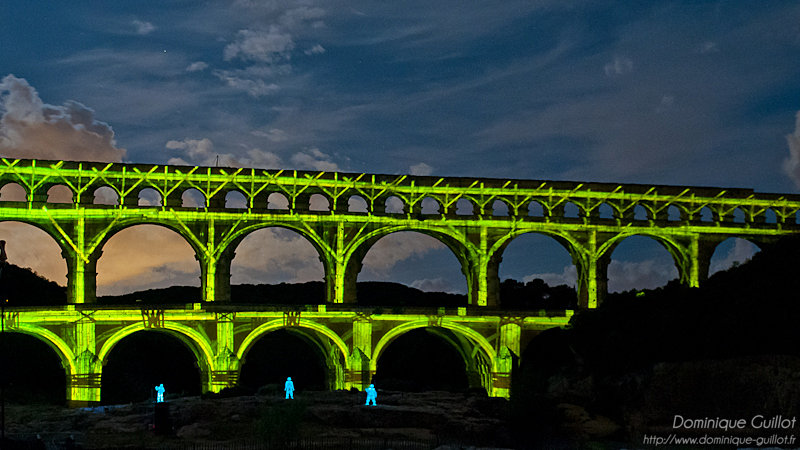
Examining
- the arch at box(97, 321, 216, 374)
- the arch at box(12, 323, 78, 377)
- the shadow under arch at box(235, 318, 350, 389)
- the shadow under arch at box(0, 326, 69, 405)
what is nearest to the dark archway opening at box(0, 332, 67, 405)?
the shadow under arch at box(0, 326, 69, 405)

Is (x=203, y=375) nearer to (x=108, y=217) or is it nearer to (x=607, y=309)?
(x=108, y=217)

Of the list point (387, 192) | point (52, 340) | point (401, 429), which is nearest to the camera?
point (401, 429)

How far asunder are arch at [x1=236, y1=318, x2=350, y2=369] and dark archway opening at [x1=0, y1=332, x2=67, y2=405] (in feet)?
69.8

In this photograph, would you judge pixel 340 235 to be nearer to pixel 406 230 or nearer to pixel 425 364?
pixel 406 230

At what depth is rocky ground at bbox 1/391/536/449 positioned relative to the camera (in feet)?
124

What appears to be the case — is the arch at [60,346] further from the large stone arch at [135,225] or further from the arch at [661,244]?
the arch at [661,244]

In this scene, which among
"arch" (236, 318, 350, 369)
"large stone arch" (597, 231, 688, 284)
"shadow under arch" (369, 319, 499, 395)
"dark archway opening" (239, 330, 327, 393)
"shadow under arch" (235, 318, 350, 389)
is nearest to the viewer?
"arch" (236, 318, 350, 369)

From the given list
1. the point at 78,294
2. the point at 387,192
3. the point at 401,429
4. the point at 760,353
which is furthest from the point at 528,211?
A: the point at 78,294

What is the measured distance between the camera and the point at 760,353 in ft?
153

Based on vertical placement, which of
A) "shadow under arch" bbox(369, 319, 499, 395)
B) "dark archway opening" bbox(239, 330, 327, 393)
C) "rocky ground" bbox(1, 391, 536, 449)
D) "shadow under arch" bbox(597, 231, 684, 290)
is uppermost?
"shadow under arch" bbox(597, 231, 684, 290)

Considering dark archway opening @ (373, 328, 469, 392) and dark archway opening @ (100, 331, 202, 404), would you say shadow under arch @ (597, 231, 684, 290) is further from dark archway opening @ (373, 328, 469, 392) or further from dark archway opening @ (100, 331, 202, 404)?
dark archway opening @ (100, 331, 202, 404)

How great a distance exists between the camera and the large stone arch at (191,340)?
56688 millimetres

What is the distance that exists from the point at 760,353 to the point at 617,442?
864cm

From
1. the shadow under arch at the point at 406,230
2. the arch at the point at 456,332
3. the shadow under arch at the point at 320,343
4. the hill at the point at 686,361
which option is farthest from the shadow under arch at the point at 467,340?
the hill at the point at 686,361
